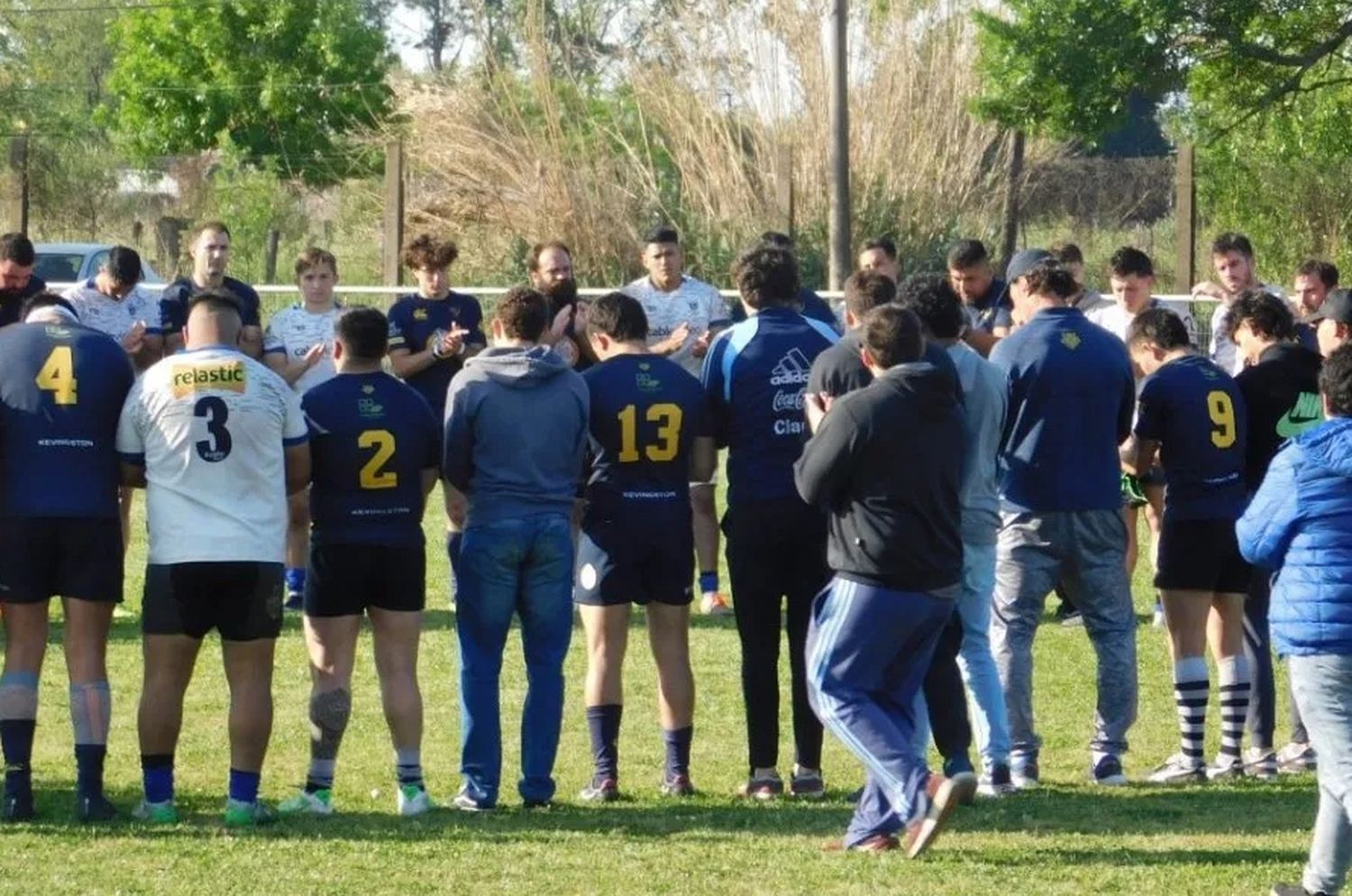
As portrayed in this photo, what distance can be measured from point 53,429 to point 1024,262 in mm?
4096

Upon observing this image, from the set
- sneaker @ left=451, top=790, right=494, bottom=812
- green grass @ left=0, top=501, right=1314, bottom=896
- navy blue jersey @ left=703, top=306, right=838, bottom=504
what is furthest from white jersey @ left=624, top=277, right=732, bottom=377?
sneaker @ left=451, top=790, right=494, bottom=812

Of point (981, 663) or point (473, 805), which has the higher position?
point (981, 663)

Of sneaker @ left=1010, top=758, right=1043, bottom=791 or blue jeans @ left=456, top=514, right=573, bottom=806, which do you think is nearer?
blue jeans @ left=456, top=514, right=573, bottom=806

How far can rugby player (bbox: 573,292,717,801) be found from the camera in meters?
8.65

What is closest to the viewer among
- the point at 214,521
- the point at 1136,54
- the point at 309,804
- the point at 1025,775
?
the point at 214,521

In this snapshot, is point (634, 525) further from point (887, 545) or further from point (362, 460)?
point (887, 545)

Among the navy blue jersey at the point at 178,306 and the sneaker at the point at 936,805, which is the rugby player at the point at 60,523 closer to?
the sneaker at the point at 936,805

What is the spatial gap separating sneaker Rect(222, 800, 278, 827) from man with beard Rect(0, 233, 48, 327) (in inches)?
157

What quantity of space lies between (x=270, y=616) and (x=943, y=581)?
2.46 m

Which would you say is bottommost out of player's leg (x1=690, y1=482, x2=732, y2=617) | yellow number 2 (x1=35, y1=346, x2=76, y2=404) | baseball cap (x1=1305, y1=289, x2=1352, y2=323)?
player's leg (x1=690, y1=482, x2=732, y2=617)

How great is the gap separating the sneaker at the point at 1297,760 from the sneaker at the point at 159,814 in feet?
15.0

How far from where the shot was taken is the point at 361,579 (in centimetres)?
831

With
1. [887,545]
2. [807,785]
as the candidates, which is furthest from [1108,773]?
[887,545]

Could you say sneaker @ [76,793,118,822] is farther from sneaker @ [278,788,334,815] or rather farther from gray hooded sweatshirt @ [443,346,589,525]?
gray hooded sweatshirt @ [443,346,589,525]
